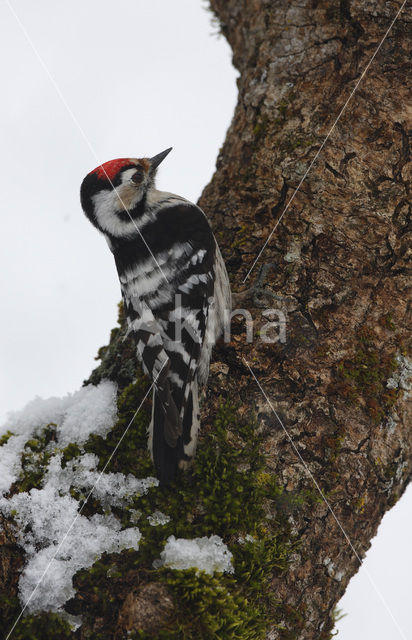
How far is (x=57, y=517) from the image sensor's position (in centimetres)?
208

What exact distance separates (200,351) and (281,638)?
4.36 feet

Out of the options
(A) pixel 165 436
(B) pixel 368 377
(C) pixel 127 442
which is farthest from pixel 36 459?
(B) pixel 368 377

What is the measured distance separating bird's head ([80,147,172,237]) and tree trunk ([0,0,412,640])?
0.45 meters

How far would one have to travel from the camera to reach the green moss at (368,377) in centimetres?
239

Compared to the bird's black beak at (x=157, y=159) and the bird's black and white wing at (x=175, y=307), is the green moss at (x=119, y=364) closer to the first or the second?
the bird's black and white wing at (x=175, y=307)

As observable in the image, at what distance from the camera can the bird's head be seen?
3.07 m

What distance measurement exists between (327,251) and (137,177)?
1.31 meters

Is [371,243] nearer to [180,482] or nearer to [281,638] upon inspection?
[180,482]

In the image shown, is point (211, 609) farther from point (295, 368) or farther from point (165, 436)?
point (295, 368)

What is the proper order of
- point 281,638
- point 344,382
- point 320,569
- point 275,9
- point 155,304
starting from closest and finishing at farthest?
point 281,638
point 320,569
point 344,382
point 155,304
point 275,9

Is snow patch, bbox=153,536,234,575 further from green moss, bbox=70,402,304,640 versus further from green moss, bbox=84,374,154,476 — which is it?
green moss, bbox=84,374,154,476

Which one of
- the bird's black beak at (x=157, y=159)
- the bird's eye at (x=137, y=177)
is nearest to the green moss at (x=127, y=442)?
the bird's eye at (x=137, y=177)

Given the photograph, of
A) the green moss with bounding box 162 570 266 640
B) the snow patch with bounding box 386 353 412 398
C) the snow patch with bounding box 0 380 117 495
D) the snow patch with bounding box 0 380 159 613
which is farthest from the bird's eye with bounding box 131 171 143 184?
the green moss with bounding box 162 570 266 640

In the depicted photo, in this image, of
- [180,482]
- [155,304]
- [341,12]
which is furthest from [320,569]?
[341,12]
